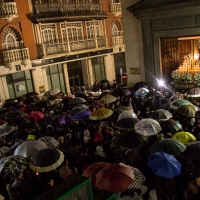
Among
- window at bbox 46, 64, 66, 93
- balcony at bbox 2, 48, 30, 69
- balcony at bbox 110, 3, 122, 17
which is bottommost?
window at bbox 46, 64, 66, 93

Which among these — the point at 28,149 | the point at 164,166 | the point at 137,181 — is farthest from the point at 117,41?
the point at 137,181

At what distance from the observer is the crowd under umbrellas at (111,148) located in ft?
21.1

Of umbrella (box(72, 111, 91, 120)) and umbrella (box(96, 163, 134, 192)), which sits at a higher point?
umbrella (box(96, 163, 134, 192))

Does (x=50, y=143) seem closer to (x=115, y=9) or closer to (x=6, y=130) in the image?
(x=6, y=130)

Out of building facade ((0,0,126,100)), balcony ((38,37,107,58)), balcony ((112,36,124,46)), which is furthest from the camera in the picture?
balcony ((112,36,124,46))

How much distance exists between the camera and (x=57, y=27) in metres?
25.8

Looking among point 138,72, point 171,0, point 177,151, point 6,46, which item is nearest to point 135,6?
point 171,0

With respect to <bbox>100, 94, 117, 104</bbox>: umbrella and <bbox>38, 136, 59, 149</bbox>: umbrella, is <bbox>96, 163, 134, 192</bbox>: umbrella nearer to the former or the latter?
<bbox>38, 136, 59, 149</bbox>: umbrella

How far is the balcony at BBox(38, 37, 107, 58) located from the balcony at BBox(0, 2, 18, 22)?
11.8 ft

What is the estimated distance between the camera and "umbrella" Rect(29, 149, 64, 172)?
7.43 metres

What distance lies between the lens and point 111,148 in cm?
877

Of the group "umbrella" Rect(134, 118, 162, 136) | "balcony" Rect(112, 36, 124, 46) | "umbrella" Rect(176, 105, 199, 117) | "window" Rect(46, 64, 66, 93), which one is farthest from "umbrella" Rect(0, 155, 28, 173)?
"balcony" Rect(112, 36, 124, 46)

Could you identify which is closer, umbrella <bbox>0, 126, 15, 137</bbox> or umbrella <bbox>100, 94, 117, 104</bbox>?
umbrella <bbox>0, 126, 15, 137</bbox>

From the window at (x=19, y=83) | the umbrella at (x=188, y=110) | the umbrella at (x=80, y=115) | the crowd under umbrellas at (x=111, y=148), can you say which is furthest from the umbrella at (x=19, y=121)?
the window at (x=19, y=83)
